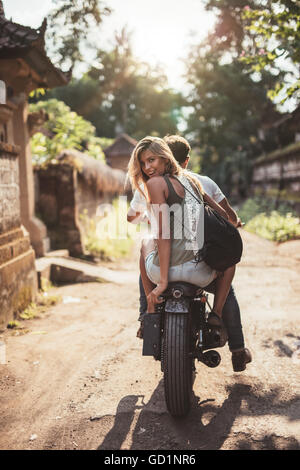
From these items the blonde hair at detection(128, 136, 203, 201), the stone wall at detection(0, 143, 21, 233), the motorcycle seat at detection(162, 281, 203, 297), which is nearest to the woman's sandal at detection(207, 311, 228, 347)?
the motorcycle seat at detection(162, 281, 203, 297)

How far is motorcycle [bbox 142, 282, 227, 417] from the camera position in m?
2.59

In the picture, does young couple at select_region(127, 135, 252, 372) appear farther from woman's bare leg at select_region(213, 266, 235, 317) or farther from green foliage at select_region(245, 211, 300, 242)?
green foliage at select_region(245, 211, 300, 242)

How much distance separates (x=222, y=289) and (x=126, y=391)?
1046 millimetres

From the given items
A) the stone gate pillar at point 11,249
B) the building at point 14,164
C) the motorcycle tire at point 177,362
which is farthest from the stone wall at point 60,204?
the motorcycle tire at point 177,362

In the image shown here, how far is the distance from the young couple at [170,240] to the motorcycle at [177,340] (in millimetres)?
84

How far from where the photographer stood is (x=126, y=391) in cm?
317

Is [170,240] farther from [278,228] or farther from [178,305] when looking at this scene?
[278,228]

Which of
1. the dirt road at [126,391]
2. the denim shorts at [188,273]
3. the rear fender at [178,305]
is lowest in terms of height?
the dirt road at [126,391]

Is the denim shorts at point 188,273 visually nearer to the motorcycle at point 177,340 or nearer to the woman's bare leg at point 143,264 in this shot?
the motorcycle at point 177,340

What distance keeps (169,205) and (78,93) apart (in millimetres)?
37325

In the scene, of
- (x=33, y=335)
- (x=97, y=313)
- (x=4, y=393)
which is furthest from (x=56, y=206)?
(x=4, y=393)

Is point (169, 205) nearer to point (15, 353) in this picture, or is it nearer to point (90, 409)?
point (90, 409)

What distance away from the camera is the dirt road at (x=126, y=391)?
2520 millimetres

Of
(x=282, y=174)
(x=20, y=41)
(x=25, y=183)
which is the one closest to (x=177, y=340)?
(x=20, y=41)
